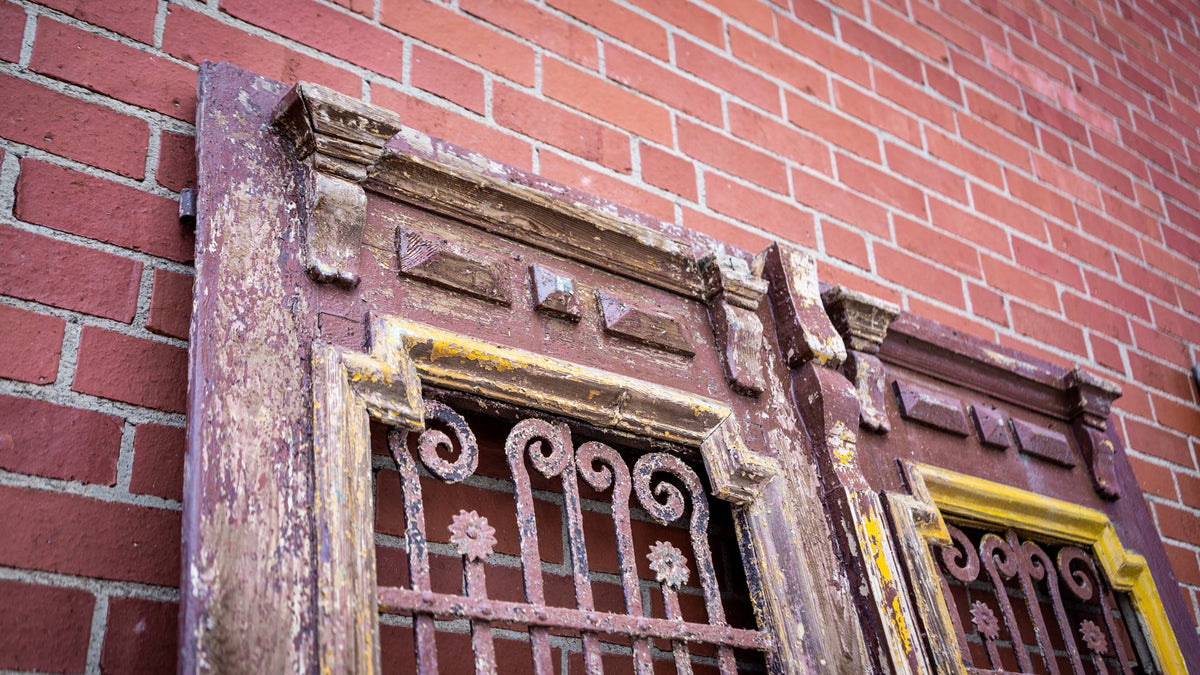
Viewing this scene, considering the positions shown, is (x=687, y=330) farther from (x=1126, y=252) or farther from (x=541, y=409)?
(x=1126, y=252)

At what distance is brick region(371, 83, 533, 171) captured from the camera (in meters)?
1.23

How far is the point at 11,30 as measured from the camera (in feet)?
3.22

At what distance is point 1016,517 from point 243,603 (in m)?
1.11

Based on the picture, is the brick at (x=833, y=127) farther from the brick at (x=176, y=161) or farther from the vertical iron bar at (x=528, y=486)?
the brick at (x=176, y=161)

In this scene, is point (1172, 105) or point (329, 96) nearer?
point (329, 96)

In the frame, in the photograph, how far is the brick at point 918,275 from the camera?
5.47ft

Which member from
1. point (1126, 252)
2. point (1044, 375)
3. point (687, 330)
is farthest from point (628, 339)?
point (1126, 252)

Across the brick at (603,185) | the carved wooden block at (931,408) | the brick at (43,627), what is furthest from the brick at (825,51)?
the brick at (43,627)

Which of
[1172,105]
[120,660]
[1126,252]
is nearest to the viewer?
[120,660]

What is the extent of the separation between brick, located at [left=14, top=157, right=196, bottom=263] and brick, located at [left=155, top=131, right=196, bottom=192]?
1.0 inches

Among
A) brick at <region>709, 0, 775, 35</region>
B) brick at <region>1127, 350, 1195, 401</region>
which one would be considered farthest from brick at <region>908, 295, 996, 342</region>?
brick at <region>709, 0, 775, 35</region>

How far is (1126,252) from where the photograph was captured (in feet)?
7.08

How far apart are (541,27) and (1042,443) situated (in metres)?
1.03

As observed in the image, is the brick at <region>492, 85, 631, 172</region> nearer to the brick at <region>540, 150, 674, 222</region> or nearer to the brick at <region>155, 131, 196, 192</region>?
the brick at <region>540, 150, 674, 222</region>
